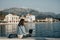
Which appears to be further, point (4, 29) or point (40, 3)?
point (4, 29)

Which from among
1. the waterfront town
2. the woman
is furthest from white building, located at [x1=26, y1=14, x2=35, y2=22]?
the woman

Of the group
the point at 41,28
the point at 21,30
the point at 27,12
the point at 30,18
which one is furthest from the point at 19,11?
the point at 41,28

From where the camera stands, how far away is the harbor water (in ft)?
12.1

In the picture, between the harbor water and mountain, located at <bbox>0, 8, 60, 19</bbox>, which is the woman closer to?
the harbor water

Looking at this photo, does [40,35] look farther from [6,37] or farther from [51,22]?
[6,37]

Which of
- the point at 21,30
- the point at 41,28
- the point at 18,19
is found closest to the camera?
the point at 21,30

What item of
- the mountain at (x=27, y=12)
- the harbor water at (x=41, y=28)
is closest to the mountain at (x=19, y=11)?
the mountain at (x=27, y=12)

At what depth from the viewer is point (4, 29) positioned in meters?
3.95

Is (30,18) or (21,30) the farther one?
(30,18)

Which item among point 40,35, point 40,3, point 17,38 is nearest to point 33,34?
point 40,35

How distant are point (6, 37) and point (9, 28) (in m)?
0.26

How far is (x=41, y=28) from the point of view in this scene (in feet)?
13.0

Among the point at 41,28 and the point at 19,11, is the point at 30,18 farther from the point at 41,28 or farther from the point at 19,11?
the point at 41,28

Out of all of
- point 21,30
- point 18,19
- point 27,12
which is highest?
point 27,12
